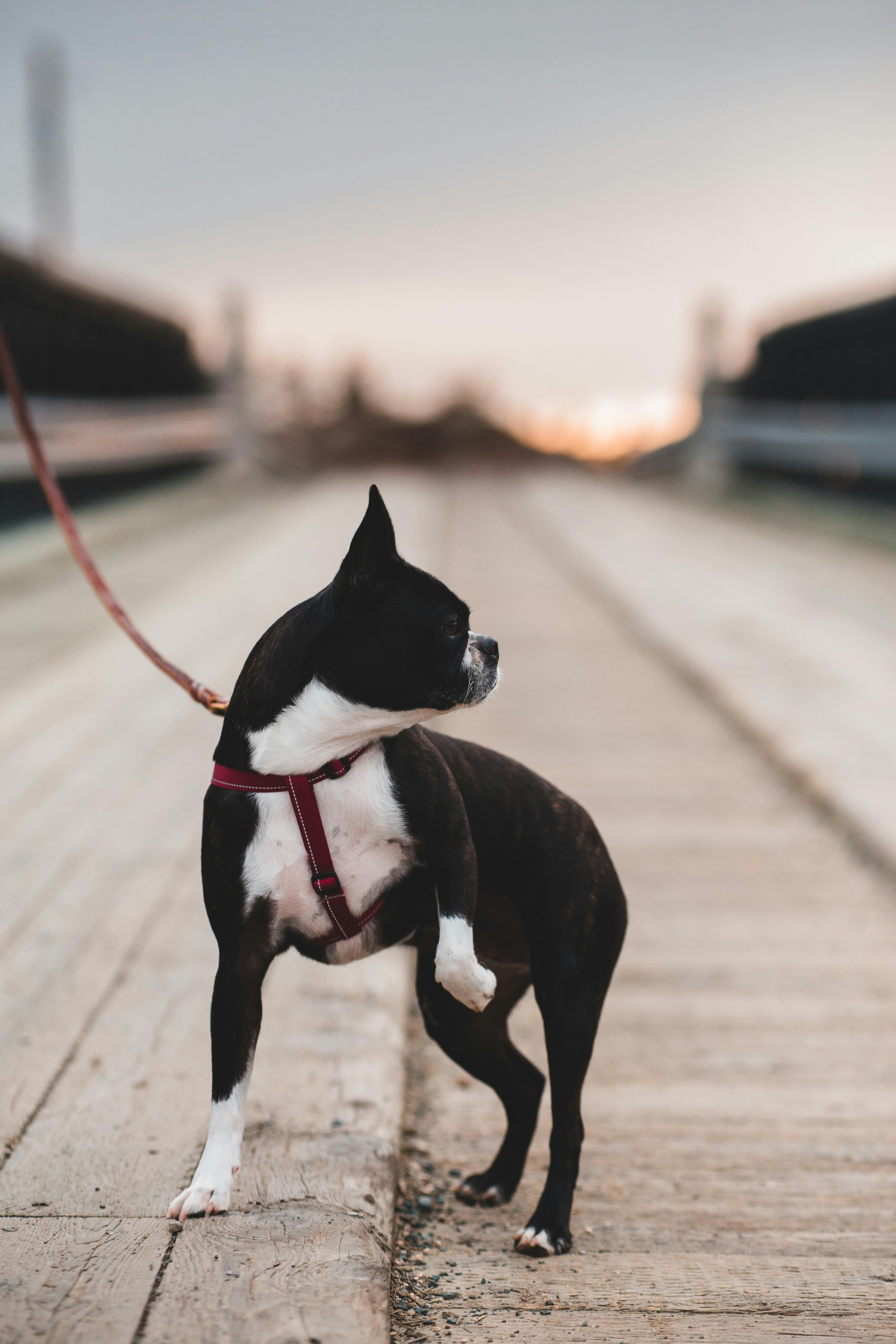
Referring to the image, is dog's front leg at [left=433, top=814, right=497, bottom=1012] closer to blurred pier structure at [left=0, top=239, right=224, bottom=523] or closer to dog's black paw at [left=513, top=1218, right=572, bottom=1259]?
dog's black paw at [left=513, top=1218, right=572, bottom=1259]

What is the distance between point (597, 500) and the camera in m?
17.2

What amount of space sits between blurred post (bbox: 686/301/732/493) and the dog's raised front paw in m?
16.8

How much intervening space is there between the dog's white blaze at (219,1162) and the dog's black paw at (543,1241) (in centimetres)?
57

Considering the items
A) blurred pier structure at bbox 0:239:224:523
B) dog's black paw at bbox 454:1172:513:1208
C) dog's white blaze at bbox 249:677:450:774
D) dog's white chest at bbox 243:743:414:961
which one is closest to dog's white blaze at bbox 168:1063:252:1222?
dog's white chest at bbox 243:743:414:961

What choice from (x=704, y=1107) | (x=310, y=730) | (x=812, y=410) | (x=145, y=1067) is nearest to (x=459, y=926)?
(x=310, y=730)

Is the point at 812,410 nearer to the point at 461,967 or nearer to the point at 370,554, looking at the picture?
the point at 370,554

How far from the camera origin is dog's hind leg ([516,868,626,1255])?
7.32 feet

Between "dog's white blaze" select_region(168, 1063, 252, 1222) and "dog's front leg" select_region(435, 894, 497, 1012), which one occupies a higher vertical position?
"dog's front leg" select_region(435, 894, 497, 1012)

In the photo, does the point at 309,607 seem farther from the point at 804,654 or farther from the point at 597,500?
the point at 597,500

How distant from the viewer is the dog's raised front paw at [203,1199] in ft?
6.48

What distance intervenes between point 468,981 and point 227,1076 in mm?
399

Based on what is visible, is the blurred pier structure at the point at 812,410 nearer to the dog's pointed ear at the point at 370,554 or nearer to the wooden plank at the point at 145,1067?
the wooden plank at the point at 145,1067

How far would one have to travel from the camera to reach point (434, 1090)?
3.08 metres

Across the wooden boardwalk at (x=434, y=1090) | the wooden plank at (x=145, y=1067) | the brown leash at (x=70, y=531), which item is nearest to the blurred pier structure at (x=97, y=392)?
the wooden plank at (x=145, y=1067)
